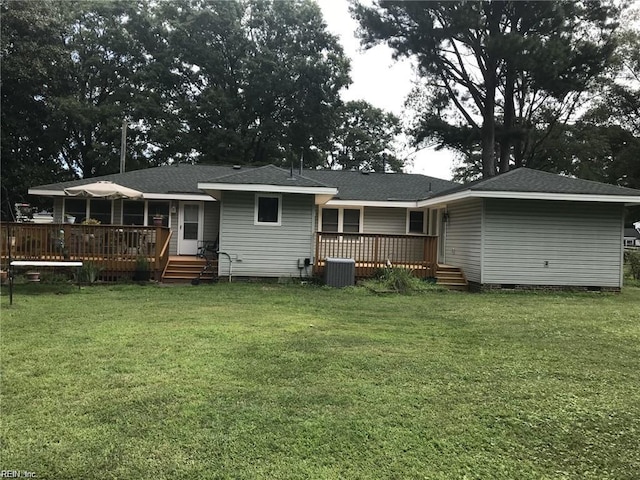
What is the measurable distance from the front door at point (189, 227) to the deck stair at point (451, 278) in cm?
734

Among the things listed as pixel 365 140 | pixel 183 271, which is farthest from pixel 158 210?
pixel 365 140

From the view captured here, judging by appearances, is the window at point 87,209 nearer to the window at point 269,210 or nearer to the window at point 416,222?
the window at point 269,210

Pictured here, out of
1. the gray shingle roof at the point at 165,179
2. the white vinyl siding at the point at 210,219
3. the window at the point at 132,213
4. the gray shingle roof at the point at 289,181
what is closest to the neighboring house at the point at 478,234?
the gray shingle roof at the point at 289,181

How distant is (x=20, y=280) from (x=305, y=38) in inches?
936

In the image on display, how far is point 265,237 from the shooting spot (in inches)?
470

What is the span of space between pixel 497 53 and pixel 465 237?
11.2 metres

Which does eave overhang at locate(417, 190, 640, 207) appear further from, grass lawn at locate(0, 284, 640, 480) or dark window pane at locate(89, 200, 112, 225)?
dark window pane at locate(89, 200, 112, 225)

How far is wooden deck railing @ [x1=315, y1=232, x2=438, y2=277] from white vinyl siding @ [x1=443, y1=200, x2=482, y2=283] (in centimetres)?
94

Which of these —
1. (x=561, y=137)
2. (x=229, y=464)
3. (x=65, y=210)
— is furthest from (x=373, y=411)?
(x=561, y=137)

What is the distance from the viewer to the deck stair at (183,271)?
11.8 meters

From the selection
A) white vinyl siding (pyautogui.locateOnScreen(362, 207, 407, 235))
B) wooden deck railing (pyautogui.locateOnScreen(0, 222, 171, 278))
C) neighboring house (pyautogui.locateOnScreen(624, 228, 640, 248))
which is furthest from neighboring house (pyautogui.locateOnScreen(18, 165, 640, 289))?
neighboring house (pyautogui.locateOnScreen(624, 228, 640, 248))

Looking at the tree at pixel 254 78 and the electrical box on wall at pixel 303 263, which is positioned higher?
the tree at pixel 254 78

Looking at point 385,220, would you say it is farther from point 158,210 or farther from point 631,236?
point 631,236

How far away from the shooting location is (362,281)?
11695 millimetres
